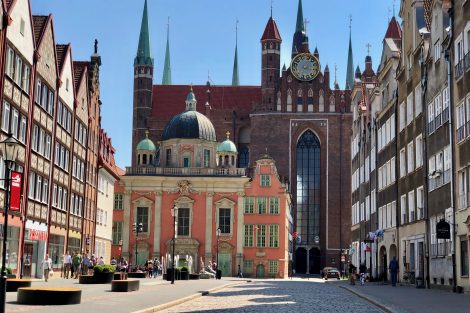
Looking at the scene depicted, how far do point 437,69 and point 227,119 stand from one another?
7554 cm

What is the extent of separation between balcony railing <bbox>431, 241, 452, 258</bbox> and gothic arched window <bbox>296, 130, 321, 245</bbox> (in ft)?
211

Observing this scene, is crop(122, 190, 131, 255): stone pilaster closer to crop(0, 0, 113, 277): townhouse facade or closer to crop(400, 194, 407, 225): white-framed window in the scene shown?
crop(0, 0, 113, 277): townhouse facade

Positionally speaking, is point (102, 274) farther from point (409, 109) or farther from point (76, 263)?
point (409, 109)

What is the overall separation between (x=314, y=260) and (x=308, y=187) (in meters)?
9.81

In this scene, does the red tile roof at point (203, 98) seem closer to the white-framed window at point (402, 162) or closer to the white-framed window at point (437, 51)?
the white-framed window at point (402, 162)

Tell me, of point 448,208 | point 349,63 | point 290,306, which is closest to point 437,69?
point 448,208

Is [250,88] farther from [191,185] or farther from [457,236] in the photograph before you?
[457,236]

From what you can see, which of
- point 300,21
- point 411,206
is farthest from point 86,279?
point 300,21

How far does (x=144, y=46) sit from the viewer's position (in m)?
116

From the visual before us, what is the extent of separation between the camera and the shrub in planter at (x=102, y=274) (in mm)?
36719

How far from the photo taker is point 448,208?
3466 centimetres

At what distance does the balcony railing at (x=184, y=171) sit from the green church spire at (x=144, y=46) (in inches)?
1280

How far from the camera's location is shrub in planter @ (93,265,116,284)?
120ft

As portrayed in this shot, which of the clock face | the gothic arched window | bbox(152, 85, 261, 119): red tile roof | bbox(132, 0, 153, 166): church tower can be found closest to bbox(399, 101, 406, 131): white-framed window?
the gothic arched window
